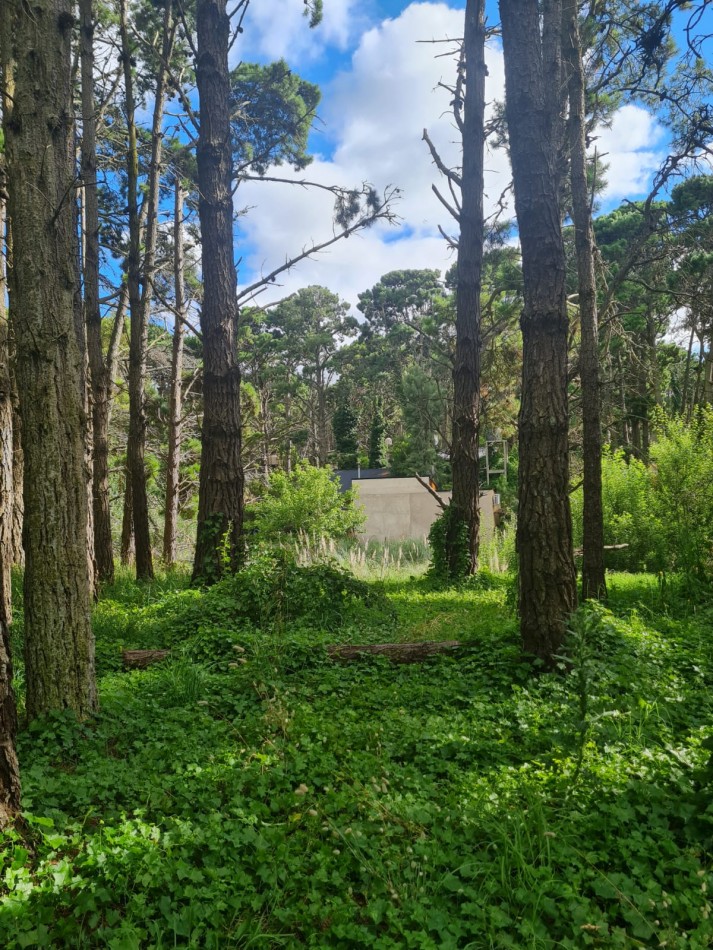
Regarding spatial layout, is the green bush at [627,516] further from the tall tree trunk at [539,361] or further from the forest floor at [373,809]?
the forest floor at [373,809]

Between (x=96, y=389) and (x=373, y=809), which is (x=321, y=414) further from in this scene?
(x=373, y=809)

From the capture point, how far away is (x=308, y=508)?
1512 centimetres

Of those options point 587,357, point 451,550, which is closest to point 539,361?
point 587,357

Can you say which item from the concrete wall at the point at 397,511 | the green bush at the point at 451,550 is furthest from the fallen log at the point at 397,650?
the concrete wall at the point at 397,511

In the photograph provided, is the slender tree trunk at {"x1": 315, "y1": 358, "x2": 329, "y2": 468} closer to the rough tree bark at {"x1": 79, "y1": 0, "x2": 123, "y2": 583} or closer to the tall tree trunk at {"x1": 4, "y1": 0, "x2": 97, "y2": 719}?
the rough tree bark at {"x1": 79, "y1": 0, "x2": 123, "y2": 583}

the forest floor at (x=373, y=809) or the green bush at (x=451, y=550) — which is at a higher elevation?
the green bush at (x=451, y=550)

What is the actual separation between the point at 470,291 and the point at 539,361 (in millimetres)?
5275

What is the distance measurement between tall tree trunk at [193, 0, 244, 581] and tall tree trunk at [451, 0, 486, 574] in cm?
352

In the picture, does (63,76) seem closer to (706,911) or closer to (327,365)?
(706,911)

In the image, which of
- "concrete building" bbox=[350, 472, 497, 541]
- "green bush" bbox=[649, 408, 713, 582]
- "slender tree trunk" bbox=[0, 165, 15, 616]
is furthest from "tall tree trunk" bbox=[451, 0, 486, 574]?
"concrete building" bbox=[350, 472, 497, 541]

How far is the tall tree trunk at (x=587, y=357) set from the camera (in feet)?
22.8

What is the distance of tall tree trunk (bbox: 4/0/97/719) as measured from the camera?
10.5 feet

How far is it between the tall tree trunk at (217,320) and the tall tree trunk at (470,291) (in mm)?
3517

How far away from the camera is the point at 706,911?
1.99m
